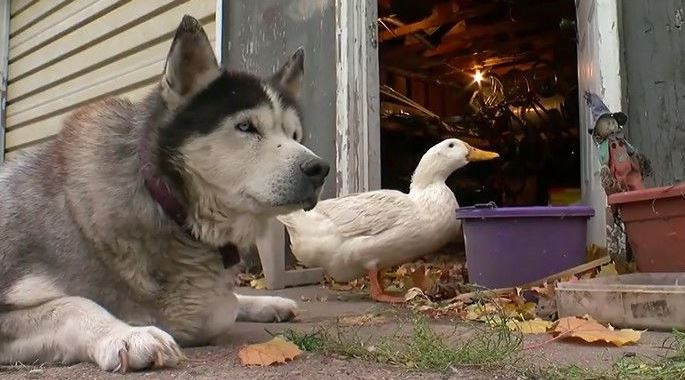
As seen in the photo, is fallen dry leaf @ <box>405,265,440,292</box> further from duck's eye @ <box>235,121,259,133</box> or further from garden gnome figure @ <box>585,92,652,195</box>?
duck's eye @ <box>235,121,259,133</box>

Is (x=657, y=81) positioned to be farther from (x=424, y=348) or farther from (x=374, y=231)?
(x=424, y=348)

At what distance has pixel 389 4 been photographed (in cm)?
594

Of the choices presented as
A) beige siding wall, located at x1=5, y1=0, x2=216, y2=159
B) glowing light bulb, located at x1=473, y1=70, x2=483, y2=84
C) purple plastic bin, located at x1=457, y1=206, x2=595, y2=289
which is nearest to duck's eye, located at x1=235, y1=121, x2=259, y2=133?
purple plastic bin, located at x1=457, y1=206, x2=595, y2=289

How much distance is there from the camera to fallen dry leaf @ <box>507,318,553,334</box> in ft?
6.70

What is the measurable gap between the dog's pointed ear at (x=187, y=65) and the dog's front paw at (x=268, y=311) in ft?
2.89

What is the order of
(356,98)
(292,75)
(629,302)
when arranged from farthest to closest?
1. (356,98)
2. (292,75)
3. (629,302)

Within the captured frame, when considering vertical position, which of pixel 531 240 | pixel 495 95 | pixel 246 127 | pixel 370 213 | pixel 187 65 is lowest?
pixel 531 240

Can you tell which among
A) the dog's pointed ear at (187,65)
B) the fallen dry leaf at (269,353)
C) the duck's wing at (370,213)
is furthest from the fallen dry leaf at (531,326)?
the dog's pointed ear at (187,65)

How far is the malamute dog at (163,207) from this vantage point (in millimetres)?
1751

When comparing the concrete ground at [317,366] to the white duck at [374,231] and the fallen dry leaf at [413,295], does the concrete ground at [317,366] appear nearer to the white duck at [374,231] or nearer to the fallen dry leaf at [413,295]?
the fallen dry leaf at [413,295]

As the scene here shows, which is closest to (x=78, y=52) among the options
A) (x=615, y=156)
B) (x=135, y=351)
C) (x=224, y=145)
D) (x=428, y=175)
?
(x=428, y=175)

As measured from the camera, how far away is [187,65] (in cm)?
182

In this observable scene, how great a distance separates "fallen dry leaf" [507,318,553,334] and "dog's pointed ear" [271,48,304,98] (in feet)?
3.44

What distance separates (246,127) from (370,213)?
1.28 meters
